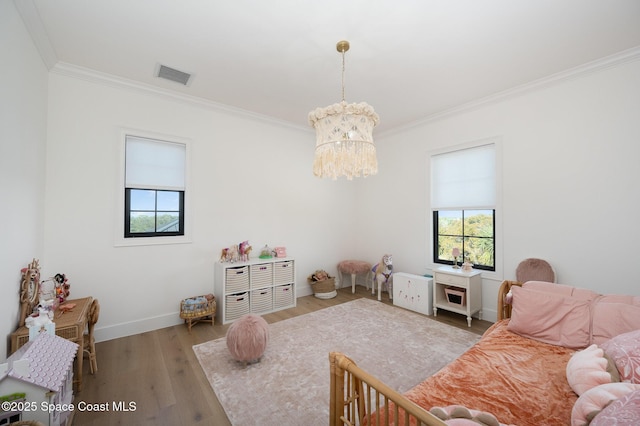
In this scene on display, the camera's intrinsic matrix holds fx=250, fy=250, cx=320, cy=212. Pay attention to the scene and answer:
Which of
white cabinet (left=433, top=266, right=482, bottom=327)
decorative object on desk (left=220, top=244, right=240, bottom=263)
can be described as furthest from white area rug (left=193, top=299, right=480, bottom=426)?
decorative object on desk (left=220, top=244, right=240, bottom=263)

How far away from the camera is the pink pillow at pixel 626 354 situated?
1196 mm

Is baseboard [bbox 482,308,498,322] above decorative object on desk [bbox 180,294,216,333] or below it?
below

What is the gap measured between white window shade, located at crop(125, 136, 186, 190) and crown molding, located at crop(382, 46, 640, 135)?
3.77 meters

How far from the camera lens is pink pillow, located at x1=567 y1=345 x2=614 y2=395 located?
1.25 metres

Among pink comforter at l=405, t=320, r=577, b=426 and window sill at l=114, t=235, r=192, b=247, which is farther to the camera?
window sill at l=114, t=235, r=192, b=247

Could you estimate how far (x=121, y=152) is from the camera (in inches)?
114

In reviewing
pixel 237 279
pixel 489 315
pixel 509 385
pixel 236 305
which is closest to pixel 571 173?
pixel 489 315

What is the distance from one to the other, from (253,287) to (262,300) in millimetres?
255

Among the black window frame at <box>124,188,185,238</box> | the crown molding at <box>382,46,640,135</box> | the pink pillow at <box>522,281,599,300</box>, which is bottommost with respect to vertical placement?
the pink pillow at <box>522,281,599,300</box>

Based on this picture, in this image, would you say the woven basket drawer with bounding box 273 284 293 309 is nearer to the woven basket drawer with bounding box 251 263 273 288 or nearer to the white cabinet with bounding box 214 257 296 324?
the white cabinet with bounding box 214 257 296 324

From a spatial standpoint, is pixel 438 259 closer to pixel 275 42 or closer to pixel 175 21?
pixel 275 42

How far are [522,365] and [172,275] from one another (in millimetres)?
3560

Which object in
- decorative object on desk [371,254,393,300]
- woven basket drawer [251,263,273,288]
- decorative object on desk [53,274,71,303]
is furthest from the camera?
decorative object on desk [371,254,393,300]

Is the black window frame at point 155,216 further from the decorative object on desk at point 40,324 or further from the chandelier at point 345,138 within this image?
the chandelier at point 345,138
